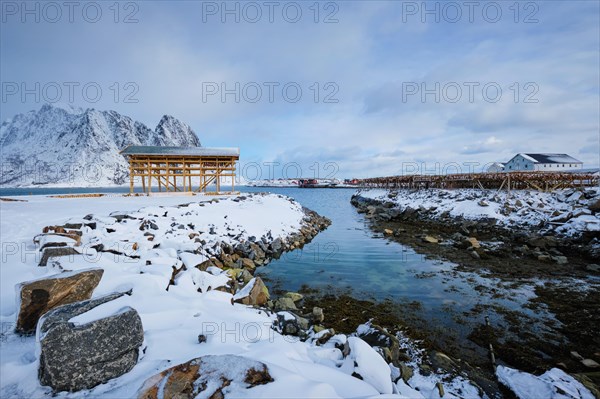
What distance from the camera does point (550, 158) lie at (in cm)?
5706

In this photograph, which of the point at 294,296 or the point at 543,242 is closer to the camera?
the point at 294,296

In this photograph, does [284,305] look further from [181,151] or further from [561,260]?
[181,151]

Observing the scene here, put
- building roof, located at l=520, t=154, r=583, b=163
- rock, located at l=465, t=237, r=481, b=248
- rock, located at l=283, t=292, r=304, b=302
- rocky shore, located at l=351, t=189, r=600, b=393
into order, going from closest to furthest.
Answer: rocky shore, located at l=351, t=189, r=600, b=393 → rock, located at l=283, t=292, r=304, b=302 → rock, located at l=465, t=237, r=481, b=248 → building roof, located at l=520, t=154, r=583, b=163

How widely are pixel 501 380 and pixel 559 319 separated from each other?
465cm

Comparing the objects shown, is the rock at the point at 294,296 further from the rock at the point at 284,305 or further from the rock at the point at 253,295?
the rock at the point at 253,295

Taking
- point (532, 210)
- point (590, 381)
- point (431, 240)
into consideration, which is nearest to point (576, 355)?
point (590, 381)

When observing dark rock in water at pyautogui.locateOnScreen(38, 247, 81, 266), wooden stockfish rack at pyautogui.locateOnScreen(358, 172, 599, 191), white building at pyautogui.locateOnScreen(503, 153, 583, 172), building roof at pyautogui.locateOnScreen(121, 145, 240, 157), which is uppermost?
white building at pyautogui.locateOnScreen(503, 153, 583, 172)

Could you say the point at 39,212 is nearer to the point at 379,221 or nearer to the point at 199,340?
the point at 199,340

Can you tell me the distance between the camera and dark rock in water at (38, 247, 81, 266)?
245 inches

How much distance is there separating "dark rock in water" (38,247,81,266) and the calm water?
20.6 ft

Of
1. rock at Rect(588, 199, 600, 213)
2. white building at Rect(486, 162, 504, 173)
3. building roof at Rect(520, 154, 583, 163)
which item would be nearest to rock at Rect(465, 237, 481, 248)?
rock at Rect(588, 199, 600, 213)

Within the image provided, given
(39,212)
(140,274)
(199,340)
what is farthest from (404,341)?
(39,212)

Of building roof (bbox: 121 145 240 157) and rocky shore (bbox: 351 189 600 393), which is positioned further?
building roof (bbox: 121 145 240 157)

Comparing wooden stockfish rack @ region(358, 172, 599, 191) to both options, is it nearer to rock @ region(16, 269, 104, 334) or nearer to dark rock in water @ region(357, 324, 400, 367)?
dark rock in water @ region(357, 324, 400, 367)
